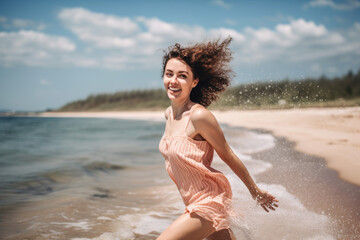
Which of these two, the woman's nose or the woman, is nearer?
the woman

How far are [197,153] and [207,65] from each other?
0.67m

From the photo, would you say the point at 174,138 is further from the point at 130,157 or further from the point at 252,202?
the point at 130,157

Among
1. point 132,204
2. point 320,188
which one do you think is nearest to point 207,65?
point 320,188

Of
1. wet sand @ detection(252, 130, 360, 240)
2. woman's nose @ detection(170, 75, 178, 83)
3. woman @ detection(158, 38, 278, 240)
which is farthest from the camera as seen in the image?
wet sand @ detection(252, 130, 360, 240)

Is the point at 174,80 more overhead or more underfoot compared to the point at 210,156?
more overhead

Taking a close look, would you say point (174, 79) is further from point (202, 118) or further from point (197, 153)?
point (197, 153)

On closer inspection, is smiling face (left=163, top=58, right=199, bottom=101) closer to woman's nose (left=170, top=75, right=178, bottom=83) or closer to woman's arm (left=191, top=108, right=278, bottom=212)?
woman's nose (left=170, top=75, right=178, bottom=83)

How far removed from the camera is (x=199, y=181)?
2.01 m

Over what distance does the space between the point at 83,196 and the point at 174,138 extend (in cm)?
361

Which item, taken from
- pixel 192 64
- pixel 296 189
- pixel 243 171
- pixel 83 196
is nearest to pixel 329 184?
pixel 296 189

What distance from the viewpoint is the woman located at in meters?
1.94

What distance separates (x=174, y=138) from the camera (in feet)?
6.83

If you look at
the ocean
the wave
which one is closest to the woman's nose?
the ocean

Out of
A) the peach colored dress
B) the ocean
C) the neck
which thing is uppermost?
the neck
